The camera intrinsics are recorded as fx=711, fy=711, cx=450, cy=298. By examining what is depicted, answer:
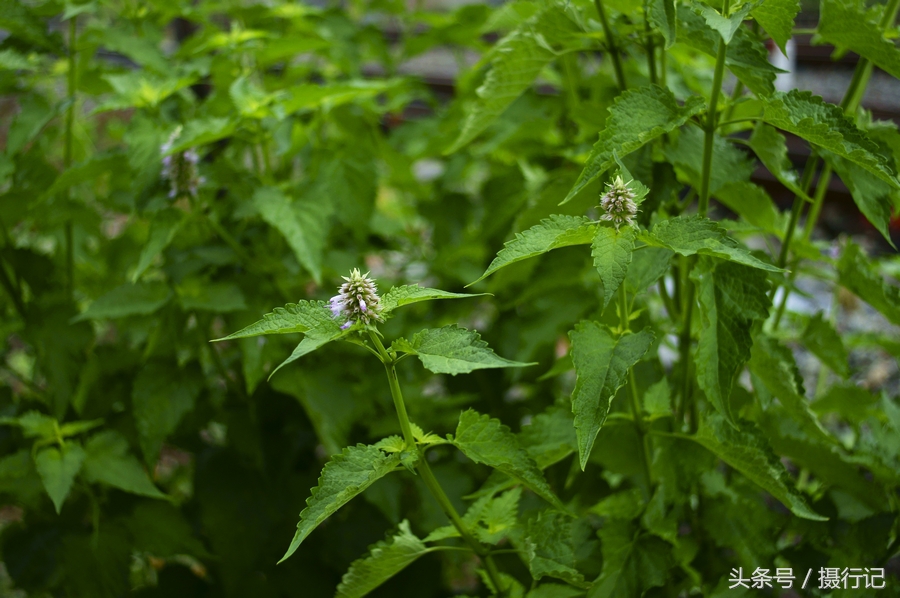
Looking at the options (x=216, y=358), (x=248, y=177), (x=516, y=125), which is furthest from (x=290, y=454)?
(x=516, y=125)

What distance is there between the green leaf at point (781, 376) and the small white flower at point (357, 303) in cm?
56

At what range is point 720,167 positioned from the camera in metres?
0.99

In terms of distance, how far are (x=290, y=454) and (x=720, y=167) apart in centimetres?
98

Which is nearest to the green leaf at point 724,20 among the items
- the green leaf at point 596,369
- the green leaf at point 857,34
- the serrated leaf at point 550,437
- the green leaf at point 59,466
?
the green leaf at point 857,34

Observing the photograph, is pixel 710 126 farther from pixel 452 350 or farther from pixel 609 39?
pixel 452 350

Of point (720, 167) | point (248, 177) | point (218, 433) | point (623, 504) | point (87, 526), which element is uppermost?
point (720, 167)

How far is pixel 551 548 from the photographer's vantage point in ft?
2.89

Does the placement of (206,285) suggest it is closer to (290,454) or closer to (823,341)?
(290,454)

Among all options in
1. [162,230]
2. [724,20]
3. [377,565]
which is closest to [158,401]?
[162,230]

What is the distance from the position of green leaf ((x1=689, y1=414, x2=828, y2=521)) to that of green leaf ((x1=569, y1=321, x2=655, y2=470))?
181 millimetres

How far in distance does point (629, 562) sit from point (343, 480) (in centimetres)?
44

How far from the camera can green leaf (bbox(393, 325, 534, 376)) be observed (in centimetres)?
73

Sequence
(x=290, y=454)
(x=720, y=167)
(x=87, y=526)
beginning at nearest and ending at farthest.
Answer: (x=720, y=167) → (x=87, y=526) → (x=290, y=454)

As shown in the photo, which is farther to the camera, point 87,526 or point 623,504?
point 87,526
